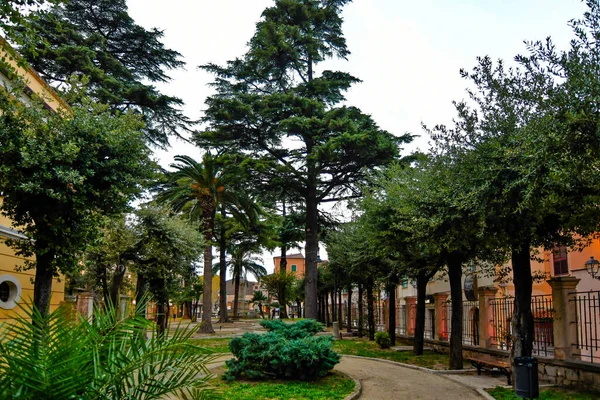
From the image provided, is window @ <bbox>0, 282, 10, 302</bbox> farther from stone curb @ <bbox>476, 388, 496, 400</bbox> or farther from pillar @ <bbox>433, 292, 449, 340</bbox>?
pillar @ <bbox>433, 292, 449, 340</bbox>

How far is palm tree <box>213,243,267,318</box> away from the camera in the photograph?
46.7 m

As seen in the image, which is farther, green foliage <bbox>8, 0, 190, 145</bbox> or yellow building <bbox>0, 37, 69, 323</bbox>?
green foliage <bbox>8, 0, 190, 145</bbox>

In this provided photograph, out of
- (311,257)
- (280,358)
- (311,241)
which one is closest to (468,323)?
(311,257)

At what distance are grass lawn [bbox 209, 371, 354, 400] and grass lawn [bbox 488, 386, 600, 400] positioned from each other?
10.0 feet

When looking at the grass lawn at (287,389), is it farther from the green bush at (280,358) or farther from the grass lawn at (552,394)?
the grass lawn at (552,394)

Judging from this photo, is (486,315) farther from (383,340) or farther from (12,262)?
(12,262)

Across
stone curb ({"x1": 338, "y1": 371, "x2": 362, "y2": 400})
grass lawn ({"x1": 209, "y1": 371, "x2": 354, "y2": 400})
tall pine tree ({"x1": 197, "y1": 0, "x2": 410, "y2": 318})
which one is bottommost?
stone curb ({"x1": 338, "y1": 371, "x2": 362, "y2": 400})


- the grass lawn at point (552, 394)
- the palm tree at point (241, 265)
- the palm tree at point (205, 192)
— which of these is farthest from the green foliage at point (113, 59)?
the palm tree at point (241, 265)

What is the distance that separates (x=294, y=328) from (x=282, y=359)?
69.6 inches

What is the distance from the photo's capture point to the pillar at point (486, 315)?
1443 cm

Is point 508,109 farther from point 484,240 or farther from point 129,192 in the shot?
point 129,192

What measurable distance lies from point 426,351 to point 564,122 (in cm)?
1392

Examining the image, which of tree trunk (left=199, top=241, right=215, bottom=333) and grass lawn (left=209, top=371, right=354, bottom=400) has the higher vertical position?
tree trunk (left=199, top=241, right=215, bottom=333)

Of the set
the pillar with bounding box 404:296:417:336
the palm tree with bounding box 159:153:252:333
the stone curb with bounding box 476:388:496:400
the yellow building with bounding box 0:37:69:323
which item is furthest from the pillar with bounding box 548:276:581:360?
the palm tree with bounding box 159:153:252:333
